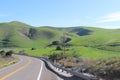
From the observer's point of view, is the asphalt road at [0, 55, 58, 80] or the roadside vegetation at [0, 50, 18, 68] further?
the roadside vegetation at [0, 50, 18, 68]

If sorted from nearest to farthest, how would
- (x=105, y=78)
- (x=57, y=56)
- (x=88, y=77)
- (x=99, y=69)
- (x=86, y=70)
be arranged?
(x=88, y=77), (x=105, y=78), (x=99, y=69), (x=86, y=70), (x=57, y=56)

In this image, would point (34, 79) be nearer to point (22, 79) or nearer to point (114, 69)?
point (22, 79)

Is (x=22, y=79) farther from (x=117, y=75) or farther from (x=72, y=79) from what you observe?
(x=117, y=75)

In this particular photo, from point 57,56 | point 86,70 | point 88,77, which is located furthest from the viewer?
point 57,56

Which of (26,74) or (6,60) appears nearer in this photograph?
(26,74)

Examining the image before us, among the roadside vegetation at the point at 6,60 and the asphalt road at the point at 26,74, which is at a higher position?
the asphalt road at the point at 26,74

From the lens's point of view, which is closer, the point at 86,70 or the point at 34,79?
the point at 34,79

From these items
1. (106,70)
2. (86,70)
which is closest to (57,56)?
(86,70)

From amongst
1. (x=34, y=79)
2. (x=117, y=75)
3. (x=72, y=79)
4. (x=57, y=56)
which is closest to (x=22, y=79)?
(x=34, y=79)

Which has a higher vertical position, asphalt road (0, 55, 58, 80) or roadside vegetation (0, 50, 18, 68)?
asphalt road (0, 55, 58, 80)

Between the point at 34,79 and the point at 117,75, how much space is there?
7700 mm

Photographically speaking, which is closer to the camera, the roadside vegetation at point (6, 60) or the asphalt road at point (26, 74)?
the asphalt road at point (26, 74)

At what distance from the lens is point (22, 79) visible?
100.0 feet

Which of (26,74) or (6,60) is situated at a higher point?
(26,74)
